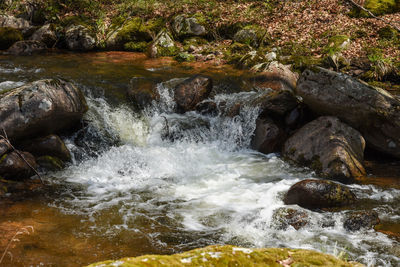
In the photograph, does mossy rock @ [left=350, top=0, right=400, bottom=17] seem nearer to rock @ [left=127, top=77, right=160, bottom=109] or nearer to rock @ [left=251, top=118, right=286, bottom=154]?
rock @ [left=251, top=118, right=286, bottom=154]

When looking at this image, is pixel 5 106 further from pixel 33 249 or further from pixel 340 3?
pixel 340 3

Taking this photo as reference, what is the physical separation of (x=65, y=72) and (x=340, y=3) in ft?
45.1

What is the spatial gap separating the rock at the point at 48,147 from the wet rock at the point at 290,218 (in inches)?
197

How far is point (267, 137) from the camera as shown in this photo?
8695 mm

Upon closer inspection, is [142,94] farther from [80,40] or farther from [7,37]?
[7,37]

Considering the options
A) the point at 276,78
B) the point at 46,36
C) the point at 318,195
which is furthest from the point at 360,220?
the point at 46,36

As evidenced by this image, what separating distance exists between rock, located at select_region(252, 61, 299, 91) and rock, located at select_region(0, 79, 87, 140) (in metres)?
6.12

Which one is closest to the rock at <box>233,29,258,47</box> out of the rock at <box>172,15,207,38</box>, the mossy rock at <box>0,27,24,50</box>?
the rock at <box>172,15,207,38</box>

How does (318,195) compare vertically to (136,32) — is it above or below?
below

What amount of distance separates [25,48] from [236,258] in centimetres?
1662

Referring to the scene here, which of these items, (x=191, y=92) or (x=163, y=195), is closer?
(x=163, y=195)

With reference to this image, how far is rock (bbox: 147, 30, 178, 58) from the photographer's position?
15953 mm

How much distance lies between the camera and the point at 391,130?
765cm

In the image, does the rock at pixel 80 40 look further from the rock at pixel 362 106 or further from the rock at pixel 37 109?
the rock at pixel 362 106
